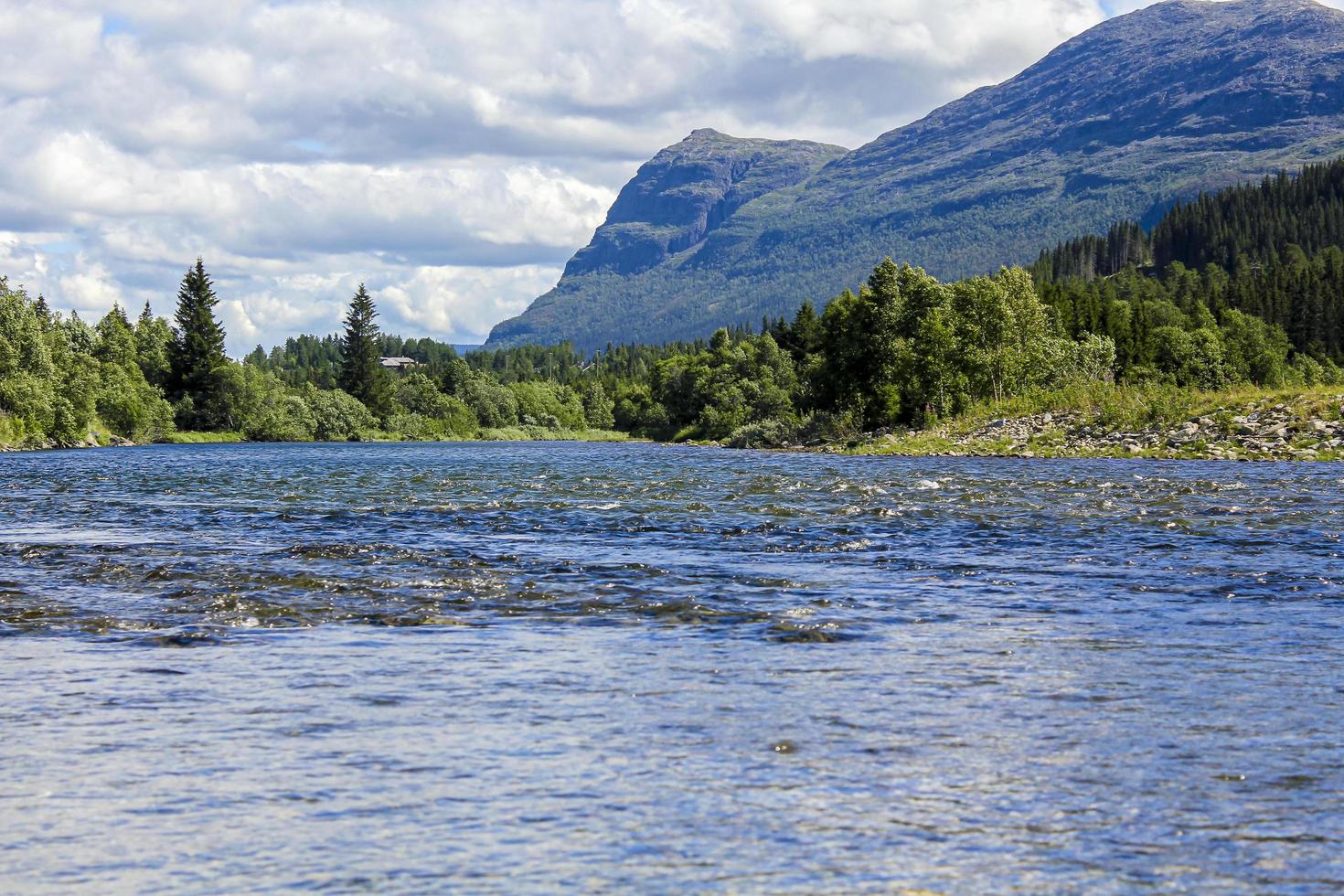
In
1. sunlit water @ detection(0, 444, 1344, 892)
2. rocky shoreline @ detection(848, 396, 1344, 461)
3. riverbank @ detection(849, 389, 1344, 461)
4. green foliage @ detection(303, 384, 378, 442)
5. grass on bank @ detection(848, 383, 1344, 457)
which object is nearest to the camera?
sunlit water @ detection(0, 444, 1344, 892)

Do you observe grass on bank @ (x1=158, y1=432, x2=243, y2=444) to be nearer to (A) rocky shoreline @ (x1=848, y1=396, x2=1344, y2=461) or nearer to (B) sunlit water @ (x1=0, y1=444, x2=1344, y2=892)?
(A) rocky shoreline @ (x1=848, y1=396, x2=1344, y2=461)

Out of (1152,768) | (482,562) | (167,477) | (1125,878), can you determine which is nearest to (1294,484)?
(482,562)

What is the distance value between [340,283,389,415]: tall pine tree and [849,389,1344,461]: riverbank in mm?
108259

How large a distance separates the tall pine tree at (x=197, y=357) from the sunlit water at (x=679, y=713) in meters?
136

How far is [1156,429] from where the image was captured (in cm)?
5856

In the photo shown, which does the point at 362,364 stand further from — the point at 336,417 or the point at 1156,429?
the point at 1156,429

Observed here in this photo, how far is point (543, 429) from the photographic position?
184 metres

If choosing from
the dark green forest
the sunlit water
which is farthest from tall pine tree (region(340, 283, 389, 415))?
the sunlit water

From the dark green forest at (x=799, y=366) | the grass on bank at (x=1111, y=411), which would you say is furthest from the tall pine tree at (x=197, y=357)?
the grass on bank at (x=1111, y=411)

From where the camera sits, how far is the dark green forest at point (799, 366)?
88.1m

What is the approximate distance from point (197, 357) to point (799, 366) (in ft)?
253

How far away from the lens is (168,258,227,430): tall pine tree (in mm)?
151625

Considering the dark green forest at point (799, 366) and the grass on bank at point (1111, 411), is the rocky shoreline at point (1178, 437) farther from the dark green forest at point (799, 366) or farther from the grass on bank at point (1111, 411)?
the dark green forest at point (799, 366)

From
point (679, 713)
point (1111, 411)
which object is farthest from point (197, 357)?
point (679, 713)
